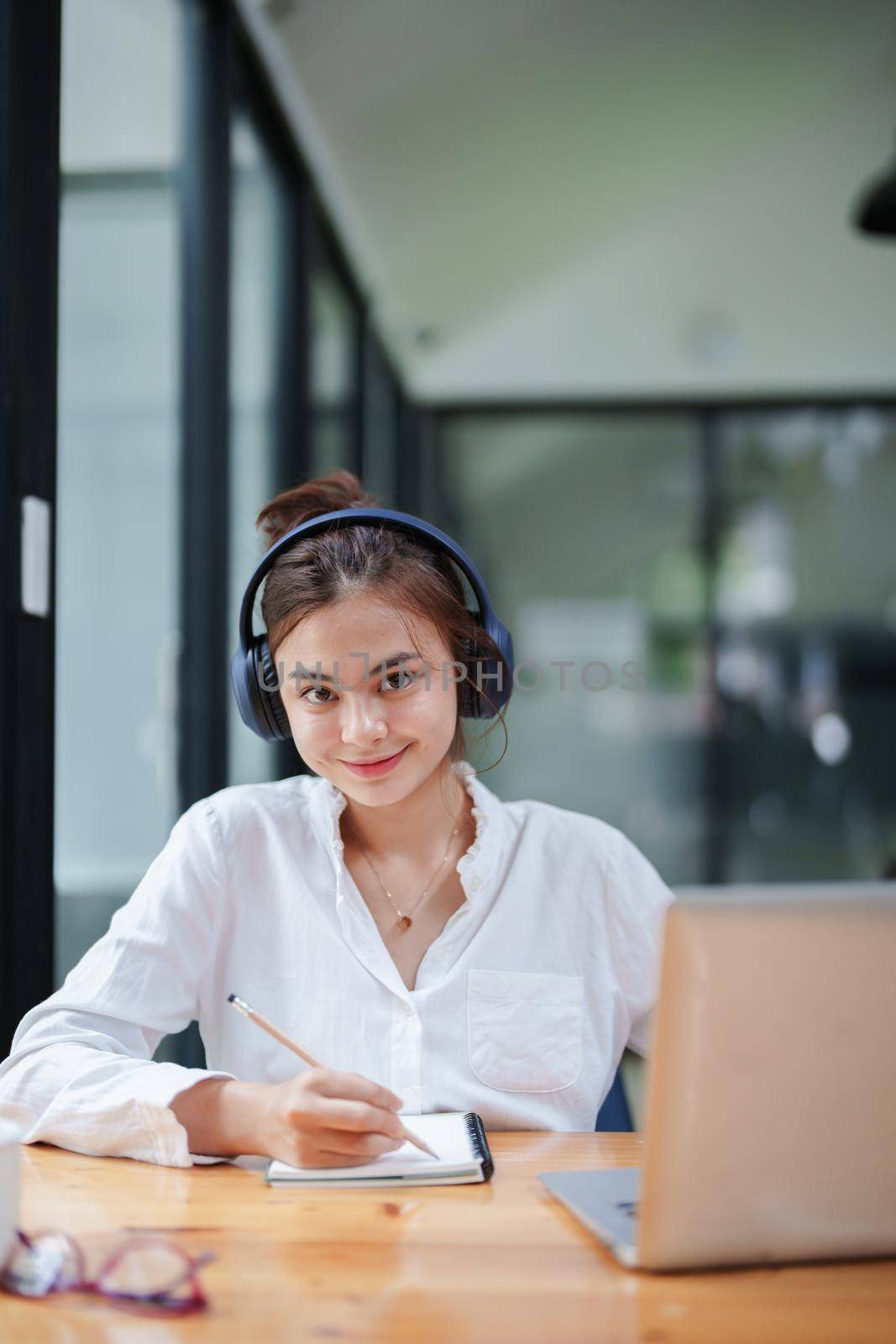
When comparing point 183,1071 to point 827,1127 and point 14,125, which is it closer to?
point 827,1127

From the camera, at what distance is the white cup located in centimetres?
81

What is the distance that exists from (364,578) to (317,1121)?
2.20ft

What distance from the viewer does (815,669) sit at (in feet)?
17.5

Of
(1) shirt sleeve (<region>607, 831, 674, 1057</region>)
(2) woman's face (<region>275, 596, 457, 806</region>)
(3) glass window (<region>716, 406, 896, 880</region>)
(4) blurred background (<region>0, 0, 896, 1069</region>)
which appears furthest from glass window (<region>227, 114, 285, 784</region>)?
(3) glass window (<region>716, 406, 896, 880</region>)

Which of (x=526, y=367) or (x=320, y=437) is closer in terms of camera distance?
(x=320, y=437)

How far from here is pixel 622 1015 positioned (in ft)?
4.79

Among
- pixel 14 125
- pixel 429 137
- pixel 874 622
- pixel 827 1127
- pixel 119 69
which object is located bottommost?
pixel 827 1127

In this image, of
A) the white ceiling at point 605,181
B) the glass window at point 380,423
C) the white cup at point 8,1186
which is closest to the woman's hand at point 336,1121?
the white cup at point 8,1186

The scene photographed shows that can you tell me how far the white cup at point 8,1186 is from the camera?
2.66ft

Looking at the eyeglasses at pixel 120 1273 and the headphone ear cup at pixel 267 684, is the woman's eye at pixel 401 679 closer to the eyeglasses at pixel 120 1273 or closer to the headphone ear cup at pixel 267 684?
the headphone ear cup at pixel 267 684

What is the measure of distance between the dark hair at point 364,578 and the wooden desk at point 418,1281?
67 cm

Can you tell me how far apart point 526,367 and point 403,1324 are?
489 cm

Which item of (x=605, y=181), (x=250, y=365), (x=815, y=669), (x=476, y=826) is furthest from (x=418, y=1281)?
(x=815, y=669)

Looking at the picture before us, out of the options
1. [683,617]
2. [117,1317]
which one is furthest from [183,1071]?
[683,617]
